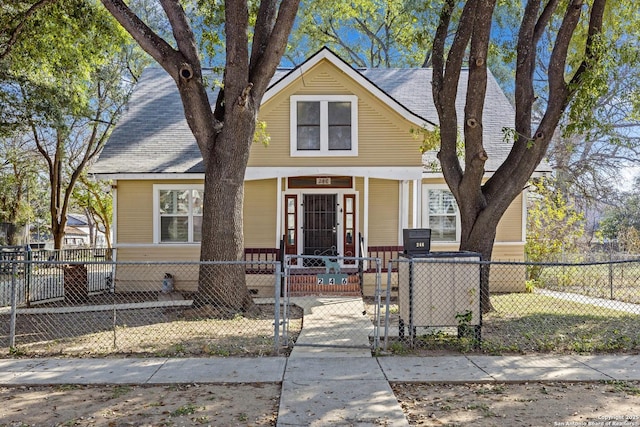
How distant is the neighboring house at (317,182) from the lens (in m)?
14.5

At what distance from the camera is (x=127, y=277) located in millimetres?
14789

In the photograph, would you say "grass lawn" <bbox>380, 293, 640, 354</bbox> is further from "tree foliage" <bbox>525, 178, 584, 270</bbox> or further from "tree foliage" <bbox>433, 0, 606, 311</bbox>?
"tree foliage" <bbox>525, 178, 584, 270</bbox>

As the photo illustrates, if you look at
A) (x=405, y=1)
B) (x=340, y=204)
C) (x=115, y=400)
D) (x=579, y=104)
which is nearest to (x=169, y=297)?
(x=340, y=204)

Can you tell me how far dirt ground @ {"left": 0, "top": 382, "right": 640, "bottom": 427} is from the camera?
15.6 feet

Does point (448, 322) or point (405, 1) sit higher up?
point (405, 1)

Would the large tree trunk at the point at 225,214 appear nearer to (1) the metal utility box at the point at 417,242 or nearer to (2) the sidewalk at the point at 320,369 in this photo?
(2) the sidewalk at the point at 320,369

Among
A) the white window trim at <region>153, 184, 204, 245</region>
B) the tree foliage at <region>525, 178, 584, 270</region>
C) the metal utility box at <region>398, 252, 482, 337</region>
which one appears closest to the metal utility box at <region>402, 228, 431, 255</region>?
the metal utility box at <region>398, 252, 482, 337</region>

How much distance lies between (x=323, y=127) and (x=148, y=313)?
7066 millimetres

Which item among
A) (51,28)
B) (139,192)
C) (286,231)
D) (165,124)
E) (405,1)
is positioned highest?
(405,1)

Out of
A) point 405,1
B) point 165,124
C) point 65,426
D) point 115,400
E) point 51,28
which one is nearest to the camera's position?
point 65,426

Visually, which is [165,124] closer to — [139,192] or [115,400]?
[139,192]

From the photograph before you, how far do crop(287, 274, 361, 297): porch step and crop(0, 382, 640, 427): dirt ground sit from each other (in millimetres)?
7061

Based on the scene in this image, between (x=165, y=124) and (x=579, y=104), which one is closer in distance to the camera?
(x=579, y=104)

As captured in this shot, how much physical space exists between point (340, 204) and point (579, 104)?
23.4 feet
